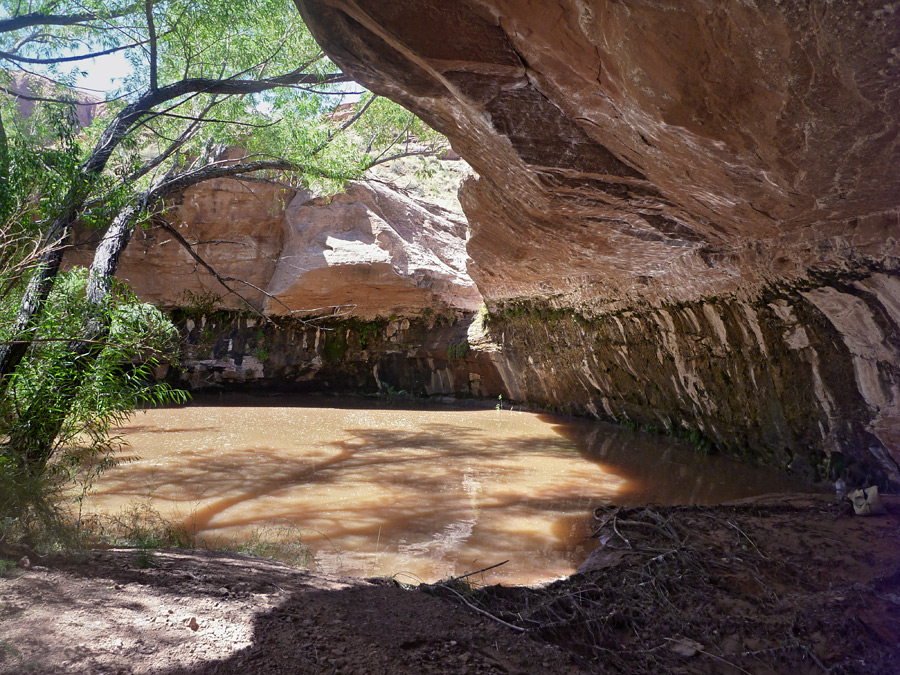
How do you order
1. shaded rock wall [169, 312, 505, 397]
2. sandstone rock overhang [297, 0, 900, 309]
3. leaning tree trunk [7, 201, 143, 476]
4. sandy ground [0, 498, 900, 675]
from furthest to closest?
shaded rock wall [169, 312, 505, 397]
leaning tree trunk [7, 201, 143, 476]
sandstone rock overhang [297, 0, 900, 309]
sandy ground [0, 498, 900, 675]

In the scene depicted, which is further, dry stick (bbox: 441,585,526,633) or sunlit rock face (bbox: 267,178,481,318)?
sunlit rock face (bbox: 267,178,481,318)

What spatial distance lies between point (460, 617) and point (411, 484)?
11.8ft

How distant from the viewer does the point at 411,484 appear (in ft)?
20.1

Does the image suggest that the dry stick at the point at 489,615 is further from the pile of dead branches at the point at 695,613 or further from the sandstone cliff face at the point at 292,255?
the sandstone cliff face at the point at 292,255

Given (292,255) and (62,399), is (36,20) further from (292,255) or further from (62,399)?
(292,255)

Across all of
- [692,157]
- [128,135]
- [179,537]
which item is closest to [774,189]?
[692,157]

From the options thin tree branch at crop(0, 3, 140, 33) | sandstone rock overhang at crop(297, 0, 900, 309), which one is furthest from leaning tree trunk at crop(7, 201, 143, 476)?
sandstone rock overhang at crop(297, 0, 900, 309)

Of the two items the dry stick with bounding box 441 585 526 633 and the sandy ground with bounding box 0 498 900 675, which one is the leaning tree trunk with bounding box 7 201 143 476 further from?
the dry stick with bounding box 441 585 526 633

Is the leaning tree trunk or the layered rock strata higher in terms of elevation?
the layered rock strata

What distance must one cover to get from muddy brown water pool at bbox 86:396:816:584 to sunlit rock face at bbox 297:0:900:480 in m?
1.47

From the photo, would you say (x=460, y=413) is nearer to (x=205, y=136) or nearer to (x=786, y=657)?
(x=205, y=136)

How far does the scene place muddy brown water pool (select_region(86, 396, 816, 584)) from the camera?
4.23 m

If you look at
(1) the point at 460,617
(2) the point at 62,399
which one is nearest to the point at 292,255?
(2) the point at 62,399

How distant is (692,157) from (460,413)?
9.01 m
